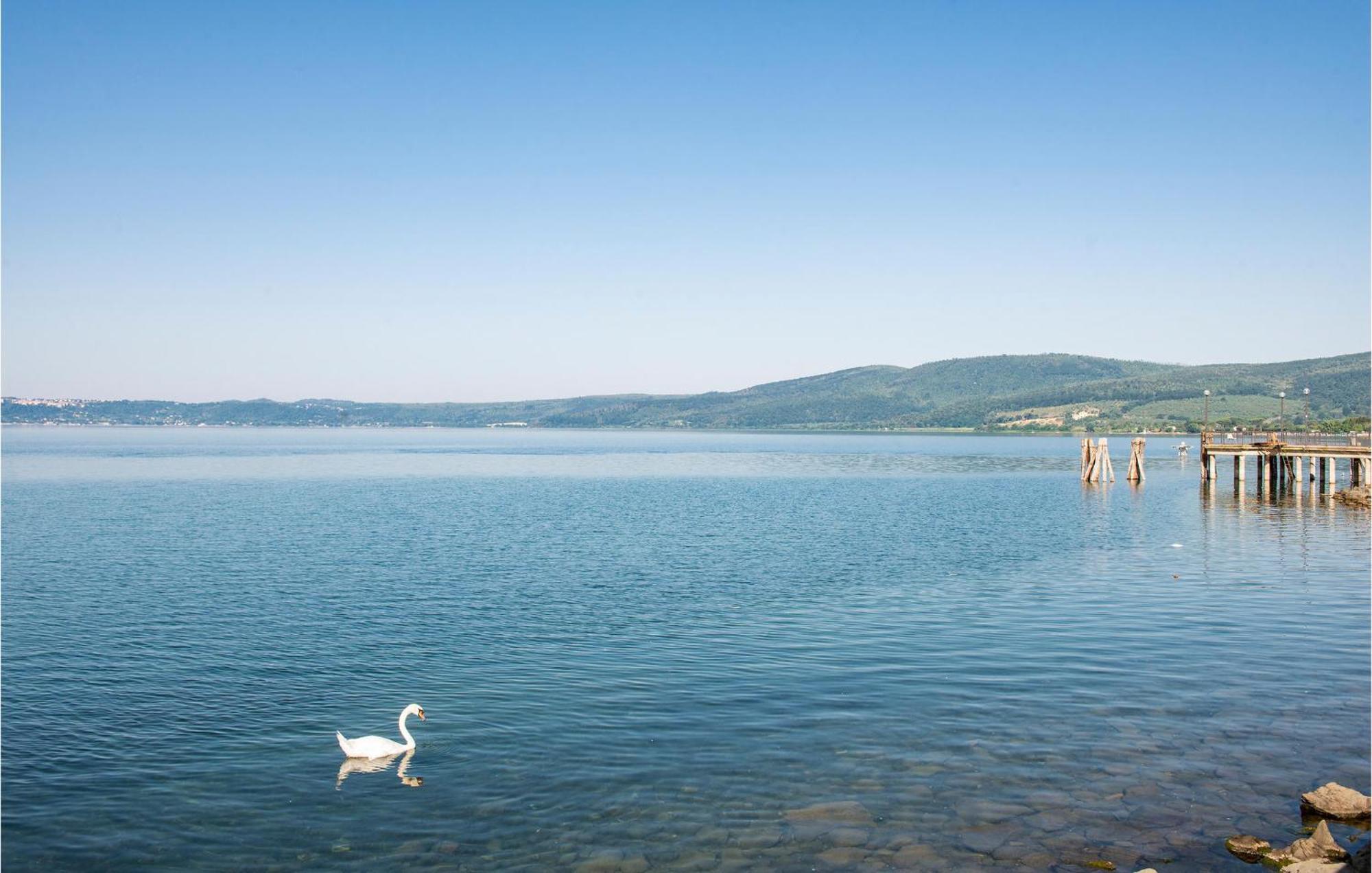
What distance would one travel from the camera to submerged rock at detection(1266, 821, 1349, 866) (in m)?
13.0

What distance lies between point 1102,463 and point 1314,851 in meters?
82.4

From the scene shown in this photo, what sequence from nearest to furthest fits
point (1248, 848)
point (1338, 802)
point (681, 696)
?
1. point (1248, 848)
2. point (1338, 802)
3. point (681, 696)

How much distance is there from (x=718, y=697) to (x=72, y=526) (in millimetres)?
46715

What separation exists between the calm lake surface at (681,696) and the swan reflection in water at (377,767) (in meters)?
0.10

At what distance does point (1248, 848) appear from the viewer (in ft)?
44.9

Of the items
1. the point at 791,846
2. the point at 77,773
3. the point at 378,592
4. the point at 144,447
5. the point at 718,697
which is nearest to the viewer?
the point at 791,846

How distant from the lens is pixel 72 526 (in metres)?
54.5

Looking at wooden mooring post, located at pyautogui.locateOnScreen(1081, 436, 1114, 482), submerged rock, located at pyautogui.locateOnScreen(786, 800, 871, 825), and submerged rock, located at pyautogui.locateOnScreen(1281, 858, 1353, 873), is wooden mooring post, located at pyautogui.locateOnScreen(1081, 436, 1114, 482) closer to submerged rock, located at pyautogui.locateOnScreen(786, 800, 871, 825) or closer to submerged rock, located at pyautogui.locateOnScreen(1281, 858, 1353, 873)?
submerged rock, located at pyautogui.locateOnScreen(786, 800, 871, 825)

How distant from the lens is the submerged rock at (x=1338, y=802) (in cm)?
1462

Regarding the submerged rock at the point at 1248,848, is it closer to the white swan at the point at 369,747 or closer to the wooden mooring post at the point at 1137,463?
the white swan at the point at 369,747

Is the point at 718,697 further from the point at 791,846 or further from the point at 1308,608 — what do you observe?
the point at 1308,608

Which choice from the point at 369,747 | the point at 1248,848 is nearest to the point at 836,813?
the point at 1248,848

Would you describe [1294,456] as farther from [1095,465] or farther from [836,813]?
[836,813]

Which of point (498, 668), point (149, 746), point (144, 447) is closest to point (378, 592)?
point (498, 668)
